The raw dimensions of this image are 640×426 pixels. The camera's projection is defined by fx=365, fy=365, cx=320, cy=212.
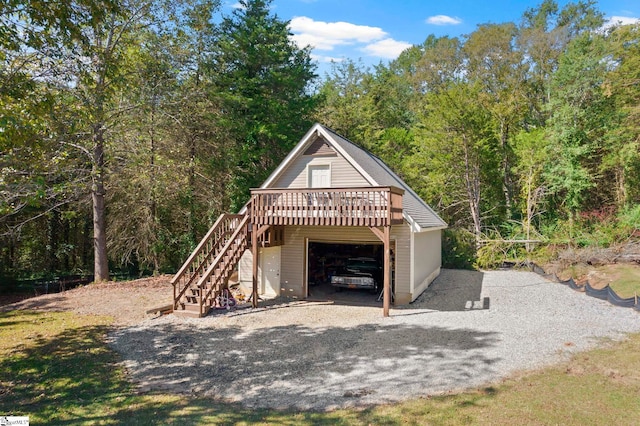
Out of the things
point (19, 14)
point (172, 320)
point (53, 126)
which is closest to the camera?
point (19, 14)

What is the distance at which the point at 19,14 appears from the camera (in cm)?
708

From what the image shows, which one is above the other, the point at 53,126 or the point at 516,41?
the point at 516,41

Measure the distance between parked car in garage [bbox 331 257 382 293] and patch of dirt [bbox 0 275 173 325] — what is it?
647 cm

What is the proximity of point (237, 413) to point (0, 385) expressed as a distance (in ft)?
15.7

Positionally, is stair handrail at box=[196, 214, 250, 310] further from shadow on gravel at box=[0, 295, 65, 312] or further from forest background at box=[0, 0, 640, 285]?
forest background at box=[0, 0, 640, 285]

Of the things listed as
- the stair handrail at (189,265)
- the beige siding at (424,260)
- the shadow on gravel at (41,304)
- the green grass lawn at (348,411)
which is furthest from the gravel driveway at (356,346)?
the shadow on gravel at (41,304)

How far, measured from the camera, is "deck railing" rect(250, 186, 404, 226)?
11633 mm

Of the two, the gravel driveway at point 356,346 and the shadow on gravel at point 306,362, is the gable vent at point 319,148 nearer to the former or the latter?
the gravel driveway at point 356,346

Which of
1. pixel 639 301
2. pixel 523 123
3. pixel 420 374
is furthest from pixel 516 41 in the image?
pixel 420 374

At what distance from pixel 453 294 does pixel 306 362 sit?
29.2 ft

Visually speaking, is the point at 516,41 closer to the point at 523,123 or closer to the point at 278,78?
the point at 523,123

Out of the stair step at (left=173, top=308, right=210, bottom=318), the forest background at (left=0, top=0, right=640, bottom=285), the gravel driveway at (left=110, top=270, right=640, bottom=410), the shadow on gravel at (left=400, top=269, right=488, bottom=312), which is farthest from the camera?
the forest background at (left=0, top=0, right=640, bottom=285)

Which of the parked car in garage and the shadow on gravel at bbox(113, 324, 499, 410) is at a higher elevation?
the parked car in garage

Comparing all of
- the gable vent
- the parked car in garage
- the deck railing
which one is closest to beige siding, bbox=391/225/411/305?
the deck railing
